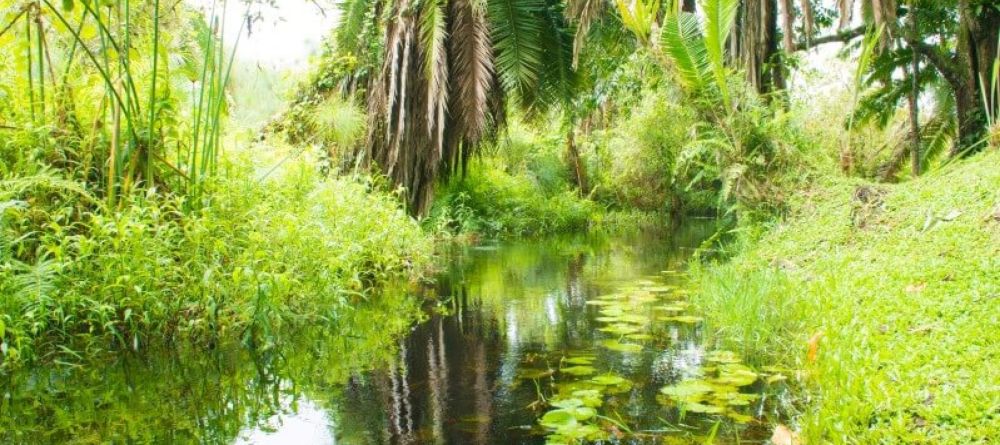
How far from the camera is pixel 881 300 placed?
3.99 meters

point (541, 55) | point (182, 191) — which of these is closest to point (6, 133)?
point (182, 191)

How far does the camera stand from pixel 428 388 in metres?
3.56

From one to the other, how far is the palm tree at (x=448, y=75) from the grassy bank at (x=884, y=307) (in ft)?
15.5

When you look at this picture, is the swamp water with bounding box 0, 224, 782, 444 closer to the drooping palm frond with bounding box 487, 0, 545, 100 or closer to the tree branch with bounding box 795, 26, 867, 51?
the drooping palm frond with bounding box 487, 0, 545, 100

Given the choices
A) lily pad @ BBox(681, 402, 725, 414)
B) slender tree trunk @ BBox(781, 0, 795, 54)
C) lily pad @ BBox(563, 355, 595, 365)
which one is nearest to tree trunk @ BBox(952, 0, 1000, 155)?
slender tree trunk @ BBox(781, 0, 795, 54)

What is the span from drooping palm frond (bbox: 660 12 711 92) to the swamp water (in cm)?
371

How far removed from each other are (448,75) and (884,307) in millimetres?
7953

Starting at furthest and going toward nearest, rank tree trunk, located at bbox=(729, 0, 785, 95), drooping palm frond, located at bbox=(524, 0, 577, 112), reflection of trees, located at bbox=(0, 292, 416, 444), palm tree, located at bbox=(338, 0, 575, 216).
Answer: drooping palm frond, located at bbox=(524, 0, 577, 112) → palm tree, located at bbox=(338, 0, 575, 216) → tree trunk, located at bbox=(729, 0, 785, 95) → reflection of trees, located at bbox=(0, 292, 416, 444)

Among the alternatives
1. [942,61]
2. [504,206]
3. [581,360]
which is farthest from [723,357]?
[504,206]

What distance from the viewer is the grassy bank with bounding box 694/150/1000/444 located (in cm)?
262

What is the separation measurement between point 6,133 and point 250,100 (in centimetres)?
993

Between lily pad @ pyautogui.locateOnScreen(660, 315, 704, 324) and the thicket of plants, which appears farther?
lily pad @ pyautogui.locateOnScreen(660, 315, 704, 324)

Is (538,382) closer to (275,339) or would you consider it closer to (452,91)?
(275,339)

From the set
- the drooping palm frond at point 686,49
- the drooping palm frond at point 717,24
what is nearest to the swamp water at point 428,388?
the drooping palm frond at point 717,24
